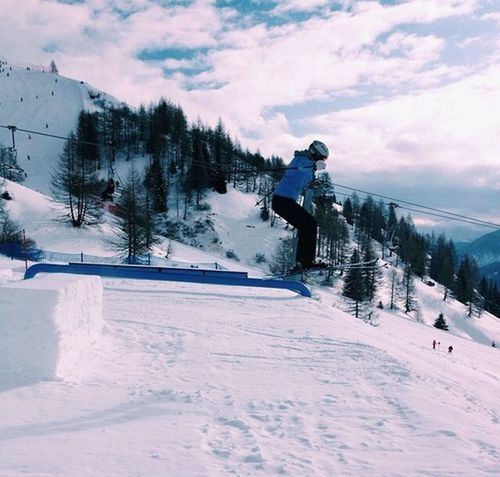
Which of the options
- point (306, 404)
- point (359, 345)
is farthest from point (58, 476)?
point (359, 345)

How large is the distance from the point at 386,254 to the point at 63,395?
99432 millimetres

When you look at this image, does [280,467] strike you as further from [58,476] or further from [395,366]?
[395,366]

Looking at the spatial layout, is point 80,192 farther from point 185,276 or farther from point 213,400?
point 213,400

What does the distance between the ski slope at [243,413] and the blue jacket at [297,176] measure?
2.96m

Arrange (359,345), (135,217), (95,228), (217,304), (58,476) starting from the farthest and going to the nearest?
(95,228)
(135,217)
(217,304)
(359,345)
(58,476)

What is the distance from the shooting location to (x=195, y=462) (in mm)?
3605

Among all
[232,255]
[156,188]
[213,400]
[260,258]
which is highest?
[156,188]

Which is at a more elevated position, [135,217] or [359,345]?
[135,217]

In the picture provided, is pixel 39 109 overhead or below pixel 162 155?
overhead

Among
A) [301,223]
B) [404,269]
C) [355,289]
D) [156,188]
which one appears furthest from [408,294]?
[301,223]

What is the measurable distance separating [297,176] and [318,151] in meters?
0.66

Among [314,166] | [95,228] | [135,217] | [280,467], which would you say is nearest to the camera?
[280,467]

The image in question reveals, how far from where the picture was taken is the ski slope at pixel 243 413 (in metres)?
3.62

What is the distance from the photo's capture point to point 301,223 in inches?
A: 346
